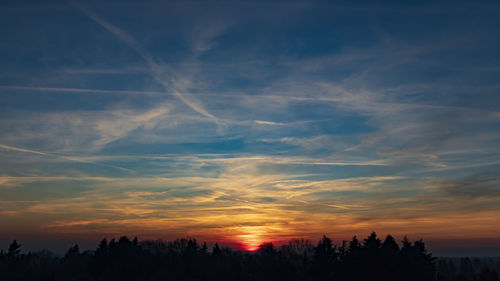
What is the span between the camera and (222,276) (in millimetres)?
116250

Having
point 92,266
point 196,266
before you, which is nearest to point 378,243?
point 196,266

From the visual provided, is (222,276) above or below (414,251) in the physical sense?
below

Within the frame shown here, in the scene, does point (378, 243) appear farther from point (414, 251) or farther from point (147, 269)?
point (147, 269)

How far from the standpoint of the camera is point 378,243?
92250 millimetres

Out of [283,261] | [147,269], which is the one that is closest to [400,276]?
[283,261]

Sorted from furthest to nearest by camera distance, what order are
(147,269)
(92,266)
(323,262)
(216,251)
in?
(216,251)
(92,266)
(147,269)
(323,262)

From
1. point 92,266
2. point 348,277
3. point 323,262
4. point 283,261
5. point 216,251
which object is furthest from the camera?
point 216,251

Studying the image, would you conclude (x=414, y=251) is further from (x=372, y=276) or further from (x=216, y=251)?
(x=216, y=251)

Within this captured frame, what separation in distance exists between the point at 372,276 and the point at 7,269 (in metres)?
165

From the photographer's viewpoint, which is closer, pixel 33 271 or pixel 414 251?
pixel 414 251

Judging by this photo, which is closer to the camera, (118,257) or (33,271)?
(118,257)

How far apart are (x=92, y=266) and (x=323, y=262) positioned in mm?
82610

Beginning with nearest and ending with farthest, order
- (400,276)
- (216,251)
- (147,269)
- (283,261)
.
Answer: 1. (400,276)
2. (283,261)
3. (147,269)
4. (216,251)

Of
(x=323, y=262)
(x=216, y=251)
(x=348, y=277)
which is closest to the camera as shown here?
(x=348, y=277)
